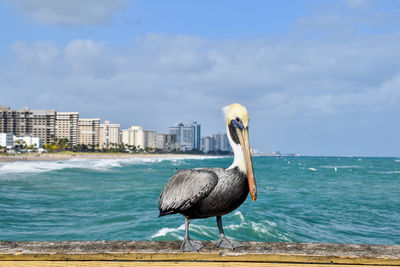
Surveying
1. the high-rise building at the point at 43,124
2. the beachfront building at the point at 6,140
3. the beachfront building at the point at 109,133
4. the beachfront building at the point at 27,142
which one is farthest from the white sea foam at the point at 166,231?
the beachfront building at the point at 109,133

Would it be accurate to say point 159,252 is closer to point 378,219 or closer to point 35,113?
point 378,219

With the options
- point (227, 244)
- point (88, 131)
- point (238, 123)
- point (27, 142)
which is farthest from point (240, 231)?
point (88, 131)

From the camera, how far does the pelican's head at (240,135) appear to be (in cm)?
260

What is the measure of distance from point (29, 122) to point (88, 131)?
26.4 meters

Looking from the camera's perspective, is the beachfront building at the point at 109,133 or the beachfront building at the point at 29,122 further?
the beachfront building at the point at 109,133

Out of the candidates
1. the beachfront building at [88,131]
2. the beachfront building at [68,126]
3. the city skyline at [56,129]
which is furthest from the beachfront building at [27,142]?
the beachfront building at [88,131]

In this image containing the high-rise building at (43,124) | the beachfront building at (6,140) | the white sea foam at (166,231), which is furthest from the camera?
the high-rise building at (43,124)

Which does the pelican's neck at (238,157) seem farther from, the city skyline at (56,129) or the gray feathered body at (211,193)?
the city skyline at (56,129)

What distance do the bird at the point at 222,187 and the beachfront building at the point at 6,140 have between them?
131 meters

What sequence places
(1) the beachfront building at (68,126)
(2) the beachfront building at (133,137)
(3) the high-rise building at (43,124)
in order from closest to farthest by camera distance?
(3) the high-rise building at (43,124) < (1) the beachfront building at (68,126) < (2) the beachfront building at (133,137)

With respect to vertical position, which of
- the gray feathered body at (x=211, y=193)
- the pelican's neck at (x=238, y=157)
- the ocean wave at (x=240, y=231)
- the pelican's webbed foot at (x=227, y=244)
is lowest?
the ocean wave at (x=240, y=231)

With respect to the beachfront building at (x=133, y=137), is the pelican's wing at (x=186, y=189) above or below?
below

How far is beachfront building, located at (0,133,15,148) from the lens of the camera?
396ft


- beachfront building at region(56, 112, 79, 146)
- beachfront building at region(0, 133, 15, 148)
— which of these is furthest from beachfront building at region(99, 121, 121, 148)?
beachfront building at region(0, 133, 15, 148)
